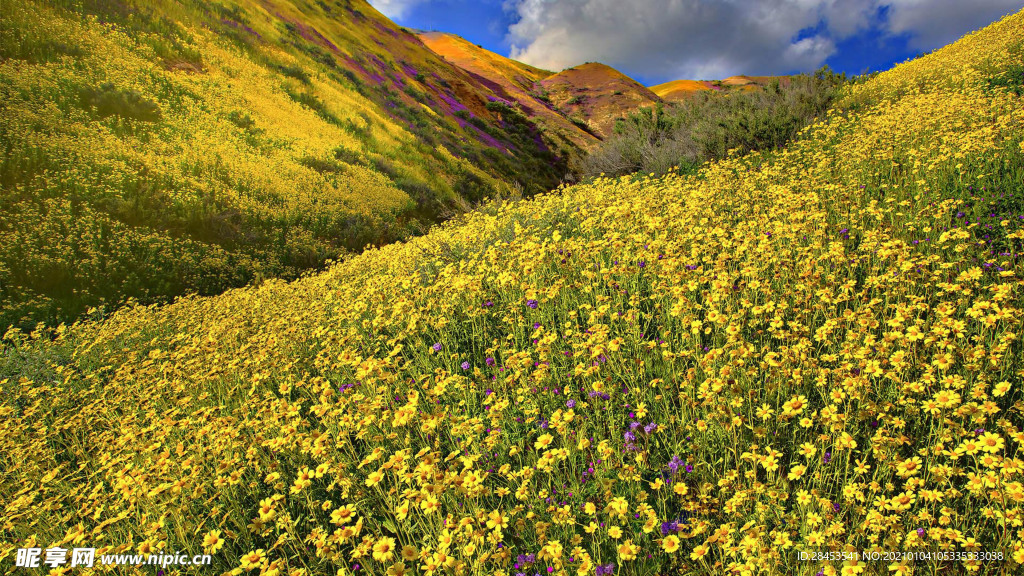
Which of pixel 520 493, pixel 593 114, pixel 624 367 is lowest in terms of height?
pixel 520 493

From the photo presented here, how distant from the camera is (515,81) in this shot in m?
63.4

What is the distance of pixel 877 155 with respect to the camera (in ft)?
19.6

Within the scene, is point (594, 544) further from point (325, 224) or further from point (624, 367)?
point (325, 224)

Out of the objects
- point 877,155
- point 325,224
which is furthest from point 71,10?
point 877,155

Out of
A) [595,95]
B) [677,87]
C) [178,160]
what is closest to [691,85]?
[677,87]

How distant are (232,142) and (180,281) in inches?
247

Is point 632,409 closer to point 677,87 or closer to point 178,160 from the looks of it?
point 178,160

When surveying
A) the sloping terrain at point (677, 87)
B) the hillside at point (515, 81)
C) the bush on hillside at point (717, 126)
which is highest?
the sloping terrain at point (677, 87)

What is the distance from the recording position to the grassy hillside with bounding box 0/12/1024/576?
210cm

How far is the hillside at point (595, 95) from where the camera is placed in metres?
57.2

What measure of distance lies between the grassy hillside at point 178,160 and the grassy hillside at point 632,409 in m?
5.16

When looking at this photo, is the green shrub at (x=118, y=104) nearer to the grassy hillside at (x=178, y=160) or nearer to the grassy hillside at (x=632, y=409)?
the grassy hillside at (x=178, y=160)

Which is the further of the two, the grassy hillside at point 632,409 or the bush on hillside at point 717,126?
the bush on hillside at point 717,126

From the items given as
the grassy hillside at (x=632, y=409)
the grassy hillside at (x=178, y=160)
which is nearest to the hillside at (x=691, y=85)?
the grassy hillside at (x=178, y=160)
